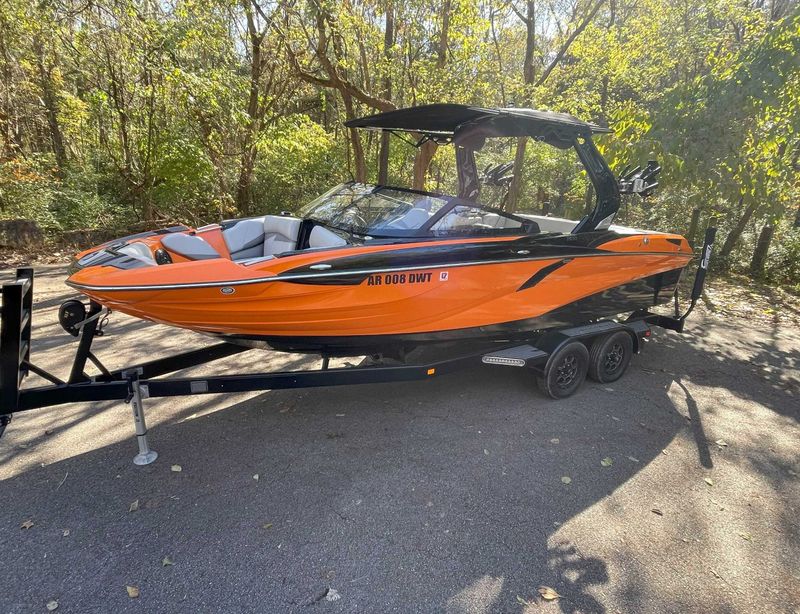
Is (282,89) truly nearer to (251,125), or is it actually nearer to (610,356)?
(251,125)

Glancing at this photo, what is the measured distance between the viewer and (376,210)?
3.53m

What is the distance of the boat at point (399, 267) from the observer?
2701mm

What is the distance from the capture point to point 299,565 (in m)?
2.19

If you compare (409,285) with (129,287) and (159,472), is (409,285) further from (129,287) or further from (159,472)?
(159,472)

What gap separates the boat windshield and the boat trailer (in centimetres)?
100

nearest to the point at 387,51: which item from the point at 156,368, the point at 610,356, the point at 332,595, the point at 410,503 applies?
the point at 610,356

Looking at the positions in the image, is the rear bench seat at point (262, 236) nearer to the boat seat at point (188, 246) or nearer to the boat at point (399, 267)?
the boat at point (399, 267)

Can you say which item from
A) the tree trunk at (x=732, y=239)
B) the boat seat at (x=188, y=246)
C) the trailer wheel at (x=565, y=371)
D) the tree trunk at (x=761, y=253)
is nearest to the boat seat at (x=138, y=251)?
the boat seat at (x=188, y=246)

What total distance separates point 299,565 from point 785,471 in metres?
3.22

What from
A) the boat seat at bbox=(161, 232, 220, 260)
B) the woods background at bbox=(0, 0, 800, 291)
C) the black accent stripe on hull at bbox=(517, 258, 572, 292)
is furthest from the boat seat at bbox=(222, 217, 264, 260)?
the woods background at bbox=(0, 0, 800, 291)

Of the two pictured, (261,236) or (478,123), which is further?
(261,236)

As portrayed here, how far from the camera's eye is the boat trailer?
7.97ft

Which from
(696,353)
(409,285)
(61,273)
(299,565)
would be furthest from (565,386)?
(61,273)

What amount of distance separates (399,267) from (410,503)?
1.41 m
